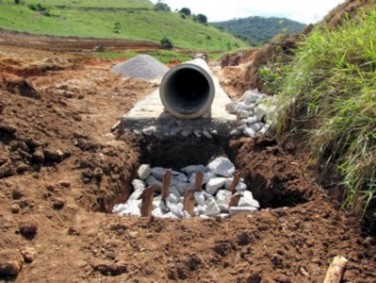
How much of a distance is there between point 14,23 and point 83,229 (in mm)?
26555

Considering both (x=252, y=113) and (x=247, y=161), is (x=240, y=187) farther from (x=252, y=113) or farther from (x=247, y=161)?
(x=252, y=113)

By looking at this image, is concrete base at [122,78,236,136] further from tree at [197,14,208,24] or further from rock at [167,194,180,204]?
tree at [197,14,208,24]

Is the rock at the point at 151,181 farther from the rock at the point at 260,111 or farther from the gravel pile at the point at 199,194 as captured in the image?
the rock at the point at 260,111

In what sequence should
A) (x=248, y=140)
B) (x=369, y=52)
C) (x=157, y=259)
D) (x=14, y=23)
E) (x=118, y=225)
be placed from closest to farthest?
(x=157, y=259) → (x=118, y=225) → (x=369, y=52) → (x=248, y=140) → (x=14, y=23)

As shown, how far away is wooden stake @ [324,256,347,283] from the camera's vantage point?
11.2 ft

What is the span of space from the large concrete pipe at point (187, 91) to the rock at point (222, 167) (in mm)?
839

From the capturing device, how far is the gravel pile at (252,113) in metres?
6.64

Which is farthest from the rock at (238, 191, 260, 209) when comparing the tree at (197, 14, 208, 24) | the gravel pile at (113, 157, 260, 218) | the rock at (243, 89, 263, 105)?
the tree at (197, 14, 208, 24)

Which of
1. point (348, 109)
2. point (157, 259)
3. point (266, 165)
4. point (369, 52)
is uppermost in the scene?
point (369, 52)

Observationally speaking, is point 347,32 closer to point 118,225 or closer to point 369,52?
point 369,52

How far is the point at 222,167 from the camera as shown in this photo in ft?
21.4

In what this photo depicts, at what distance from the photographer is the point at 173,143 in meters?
6.90

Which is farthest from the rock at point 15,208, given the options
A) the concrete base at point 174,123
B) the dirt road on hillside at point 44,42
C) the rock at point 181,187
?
the dirt road on hillside at point 44,42

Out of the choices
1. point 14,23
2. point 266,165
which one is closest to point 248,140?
point 266,165
